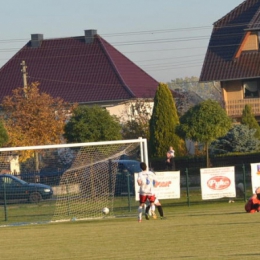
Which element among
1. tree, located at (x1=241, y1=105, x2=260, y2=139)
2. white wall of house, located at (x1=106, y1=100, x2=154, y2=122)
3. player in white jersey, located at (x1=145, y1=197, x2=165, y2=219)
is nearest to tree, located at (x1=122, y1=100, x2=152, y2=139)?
white wall of house, located at (x1=106, y1=100, x2=154, y2=122)

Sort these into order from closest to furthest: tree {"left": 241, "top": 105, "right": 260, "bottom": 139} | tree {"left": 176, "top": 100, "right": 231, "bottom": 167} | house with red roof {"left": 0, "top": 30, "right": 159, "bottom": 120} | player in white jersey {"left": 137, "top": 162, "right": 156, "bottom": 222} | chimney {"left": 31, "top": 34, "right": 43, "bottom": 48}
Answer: player in white jersey {"left": 137, "top": 162, "right": 156, "bottom": 222}
tree {"left": 176, "top": 100, "right": 231, "bottom": 167}
tree {"left": 241, "top": 105, "right": 260, "bottom": 139}
house with red roof {"left": 0, "top": 30, "right": 159, "bottom": 120}
chimney {"left": 31, "top": 34, "right": 43, "bottom": 48}

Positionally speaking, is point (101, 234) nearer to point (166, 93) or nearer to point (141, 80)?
point (166, 93)

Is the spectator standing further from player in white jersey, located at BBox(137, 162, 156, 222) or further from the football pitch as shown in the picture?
player in white jersey, located at BBox(137, 162, 156, 222)

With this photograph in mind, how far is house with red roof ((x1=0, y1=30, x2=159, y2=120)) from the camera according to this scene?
213 feet

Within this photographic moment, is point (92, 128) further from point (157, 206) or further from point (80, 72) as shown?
point (80, 72)

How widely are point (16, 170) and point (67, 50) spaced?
37.2 m

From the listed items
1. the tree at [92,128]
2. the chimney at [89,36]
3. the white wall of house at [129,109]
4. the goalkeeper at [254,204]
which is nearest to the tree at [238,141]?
the tree at [92,128]

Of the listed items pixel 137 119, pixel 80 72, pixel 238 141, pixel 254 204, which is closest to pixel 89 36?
pixel 80 72

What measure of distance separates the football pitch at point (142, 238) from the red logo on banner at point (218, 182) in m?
3.55

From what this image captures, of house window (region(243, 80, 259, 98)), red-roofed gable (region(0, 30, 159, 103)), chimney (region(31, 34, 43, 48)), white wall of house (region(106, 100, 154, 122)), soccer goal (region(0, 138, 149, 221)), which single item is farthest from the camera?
chimney (region(31, 34, 43, 48))

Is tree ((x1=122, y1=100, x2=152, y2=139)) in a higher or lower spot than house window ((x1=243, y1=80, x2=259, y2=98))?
lower

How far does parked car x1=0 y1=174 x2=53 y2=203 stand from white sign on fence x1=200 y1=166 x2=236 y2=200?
220 inches

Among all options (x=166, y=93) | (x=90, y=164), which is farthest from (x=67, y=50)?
(x=90, y=164)

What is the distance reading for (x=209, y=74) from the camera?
56.3 metres
